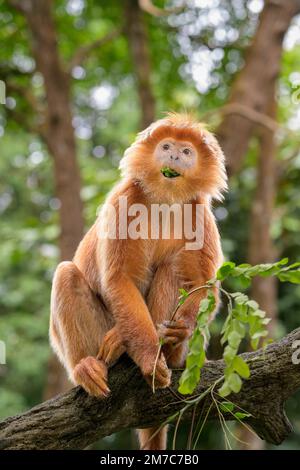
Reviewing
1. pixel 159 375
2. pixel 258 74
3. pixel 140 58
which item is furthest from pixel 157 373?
pixel 140 58

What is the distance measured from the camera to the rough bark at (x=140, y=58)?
5.98 m

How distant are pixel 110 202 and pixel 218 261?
51cm

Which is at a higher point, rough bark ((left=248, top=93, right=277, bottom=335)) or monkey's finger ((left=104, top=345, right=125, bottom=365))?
rough bark ((left=248, top=93, right=277, bottom=335))

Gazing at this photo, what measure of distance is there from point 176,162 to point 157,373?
87 cm

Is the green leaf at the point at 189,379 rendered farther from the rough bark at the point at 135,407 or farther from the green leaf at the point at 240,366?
the rough bark at the point at 135,407

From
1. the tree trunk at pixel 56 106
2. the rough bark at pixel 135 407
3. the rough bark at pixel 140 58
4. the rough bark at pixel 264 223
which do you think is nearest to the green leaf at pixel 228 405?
the rough bark at pixel 135 407

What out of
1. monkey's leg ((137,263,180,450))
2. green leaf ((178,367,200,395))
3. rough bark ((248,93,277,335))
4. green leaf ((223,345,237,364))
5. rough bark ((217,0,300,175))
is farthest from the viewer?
rough bark ((248,93,277,335))

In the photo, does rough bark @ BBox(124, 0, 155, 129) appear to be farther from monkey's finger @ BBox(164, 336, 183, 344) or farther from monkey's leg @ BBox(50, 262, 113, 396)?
monkey's finger @ BBox(164, 336, 183, 344)

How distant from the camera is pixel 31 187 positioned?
13383 millimetres

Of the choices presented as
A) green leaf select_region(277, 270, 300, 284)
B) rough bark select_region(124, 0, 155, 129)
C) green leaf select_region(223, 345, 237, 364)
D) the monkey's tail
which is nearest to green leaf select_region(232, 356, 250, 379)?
green leaf select_region(223, 345, 237, 364)

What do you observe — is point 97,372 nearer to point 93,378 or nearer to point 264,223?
point 93,378

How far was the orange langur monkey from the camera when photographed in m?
2.66

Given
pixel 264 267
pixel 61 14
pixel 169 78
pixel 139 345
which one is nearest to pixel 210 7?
pixel 169 78

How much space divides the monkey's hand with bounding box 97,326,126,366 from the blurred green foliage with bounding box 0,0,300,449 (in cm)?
201
